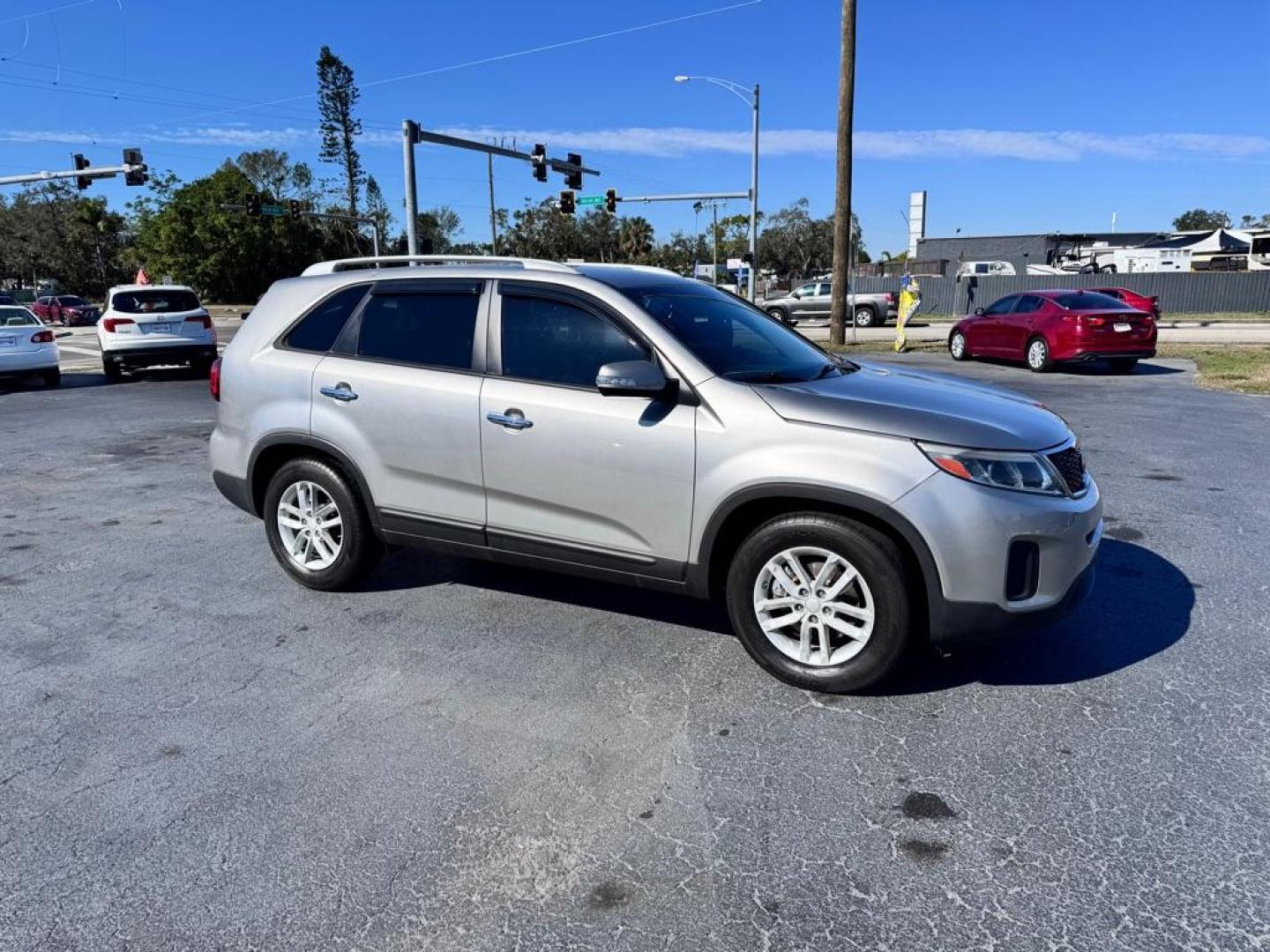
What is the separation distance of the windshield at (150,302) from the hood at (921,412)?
15.8 metres

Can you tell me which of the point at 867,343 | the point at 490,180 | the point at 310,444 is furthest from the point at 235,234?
the point at 310,444

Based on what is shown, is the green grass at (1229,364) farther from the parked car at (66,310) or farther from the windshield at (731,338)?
the parked car at (66,310)

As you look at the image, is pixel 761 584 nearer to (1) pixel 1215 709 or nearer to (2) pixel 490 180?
(1) pixel 1215 709

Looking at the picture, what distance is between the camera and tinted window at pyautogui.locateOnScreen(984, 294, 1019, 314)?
699 inches

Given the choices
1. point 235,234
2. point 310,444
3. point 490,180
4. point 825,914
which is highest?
point 490,180

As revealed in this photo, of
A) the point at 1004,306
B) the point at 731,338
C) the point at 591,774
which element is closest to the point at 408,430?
the point at 731,338

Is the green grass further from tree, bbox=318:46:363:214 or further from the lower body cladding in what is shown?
tree, bbox=318:46:363:214

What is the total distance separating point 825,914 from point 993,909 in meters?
0.47

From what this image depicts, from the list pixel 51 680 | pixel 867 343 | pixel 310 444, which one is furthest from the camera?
pixel 867 343

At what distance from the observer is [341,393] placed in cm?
472

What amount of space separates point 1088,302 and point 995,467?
15021 millimetres

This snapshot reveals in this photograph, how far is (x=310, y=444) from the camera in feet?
15.9

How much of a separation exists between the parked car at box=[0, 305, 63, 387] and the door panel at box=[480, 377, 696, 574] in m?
15.4

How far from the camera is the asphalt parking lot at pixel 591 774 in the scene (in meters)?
2.51
